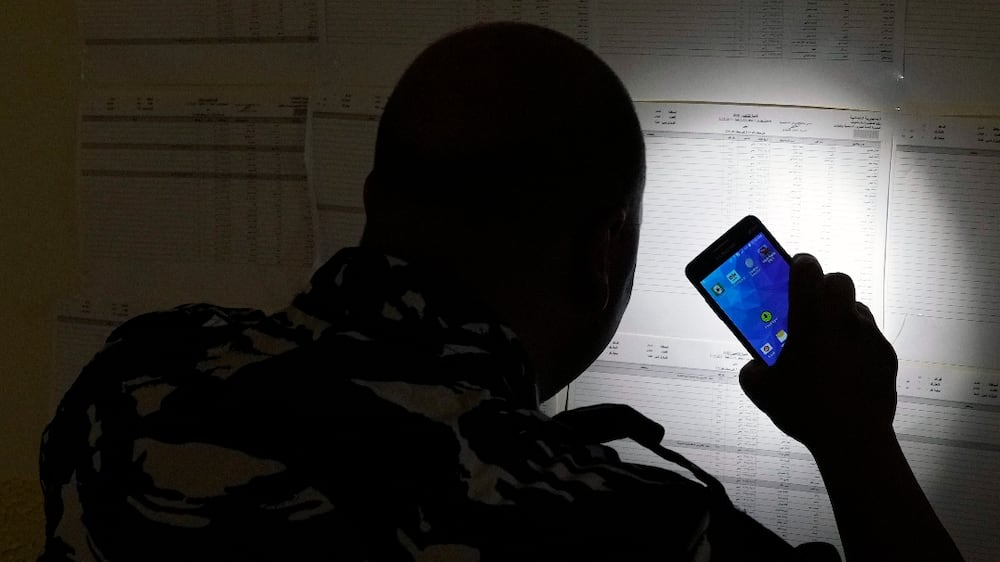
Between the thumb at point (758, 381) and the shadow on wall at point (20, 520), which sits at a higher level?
the thumb at point (758, 381)

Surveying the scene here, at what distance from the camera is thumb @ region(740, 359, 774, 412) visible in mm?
770

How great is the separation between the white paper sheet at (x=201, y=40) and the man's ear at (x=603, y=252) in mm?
500

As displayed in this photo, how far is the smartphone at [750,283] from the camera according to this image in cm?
82

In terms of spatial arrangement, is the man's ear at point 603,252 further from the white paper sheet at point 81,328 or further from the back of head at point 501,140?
the white paper sheet at point 81,328

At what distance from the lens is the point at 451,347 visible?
57 centimetres

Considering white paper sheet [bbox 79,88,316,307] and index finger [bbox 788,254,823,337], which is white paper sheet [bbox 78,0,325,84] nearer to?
white paper sheet [bbox 79,88,316,307]

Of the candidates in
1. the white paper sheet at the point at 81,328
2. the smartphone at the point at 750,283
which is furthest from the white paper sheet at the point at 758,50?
the white paper sheet at the point at 81,328

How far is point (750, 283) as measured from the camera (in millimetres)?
821

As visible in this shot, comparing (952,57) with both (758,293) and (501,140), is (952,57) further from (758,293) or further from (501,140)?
(501,140)

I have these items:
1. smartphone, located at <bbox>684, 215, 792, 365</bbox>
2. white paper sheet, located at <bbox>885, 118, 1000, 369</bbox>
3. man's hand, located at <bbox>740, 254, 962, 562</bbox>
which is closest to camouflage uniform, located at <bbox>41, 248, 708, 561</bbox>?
man's hand, located at <bbox>740, 254, 962, 562</bbox>

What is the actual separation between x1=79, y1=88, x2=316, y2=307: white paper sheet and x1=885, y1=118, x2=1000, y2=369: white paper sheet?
631mm

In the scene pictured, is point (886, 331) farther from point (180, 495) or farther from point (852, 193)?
point (180, 495)

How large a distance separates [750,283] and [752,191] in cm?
12

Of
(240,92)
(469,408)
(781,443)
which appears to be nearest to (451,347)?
(469,408)
